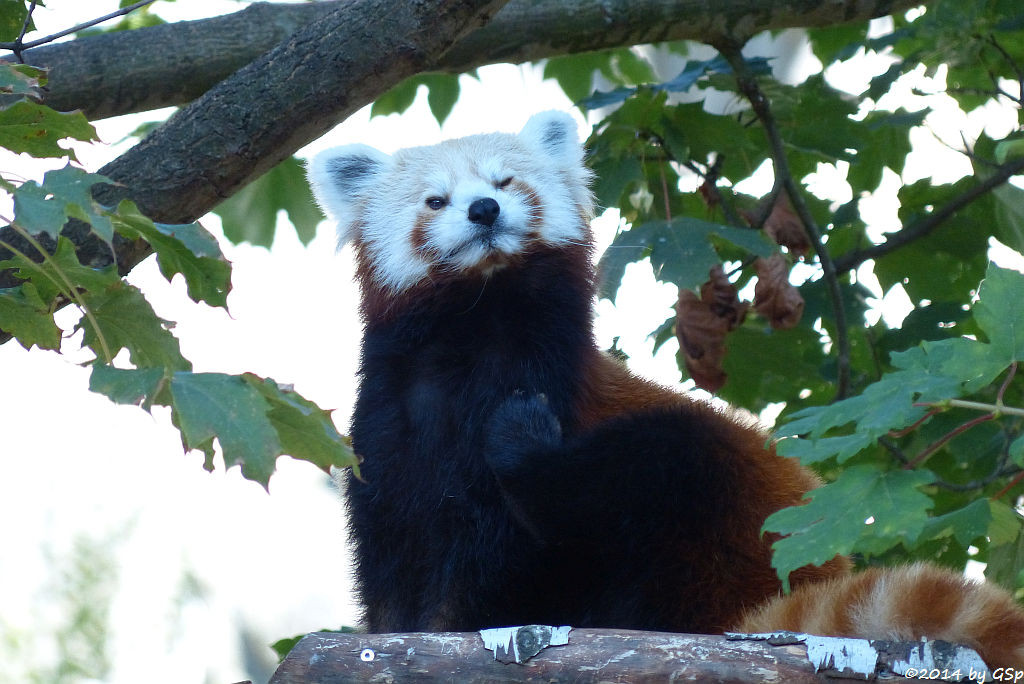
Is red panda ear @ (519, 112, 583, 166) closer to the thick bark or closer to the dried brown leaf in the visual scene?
the thick bark

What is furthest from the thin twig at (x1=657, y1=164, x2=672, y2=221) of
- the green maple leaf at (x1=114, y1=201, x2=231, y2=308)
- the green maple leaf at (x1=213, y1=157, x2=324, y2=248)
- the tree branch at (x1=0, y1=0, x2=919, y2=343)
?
the green maple leaf at (x1=114, y1=201, x2=231, y2=308)

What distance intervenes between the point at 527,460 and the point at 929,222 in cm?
206

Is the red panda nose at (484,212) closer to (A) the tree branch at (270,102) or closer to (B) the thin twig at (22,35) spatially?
(A) the tree branch at (270,102)

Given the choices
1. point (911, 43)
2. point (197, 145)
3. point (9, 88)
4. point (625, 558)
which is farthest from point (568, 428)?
point (911, 43)

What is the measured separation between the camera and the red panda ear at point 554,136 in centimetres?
358

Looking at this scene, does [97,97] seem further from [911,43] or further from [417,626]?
[911,43]

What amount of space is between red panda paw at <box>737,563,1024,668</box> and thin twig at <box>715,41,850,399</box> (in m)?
1.68

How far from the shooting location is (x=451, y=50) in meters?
3.74

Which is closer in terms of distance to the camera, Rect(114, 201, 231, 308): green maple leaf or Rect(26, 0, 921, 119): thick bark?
Rect(114, 201, 231, 308): green maple leaf

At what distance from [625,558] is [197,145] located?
5.31 ft

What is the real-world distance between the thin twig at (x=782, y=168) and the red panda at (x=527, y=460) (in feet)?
2.86

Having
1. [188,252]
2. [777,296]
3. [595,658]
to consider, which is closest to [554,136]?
[777,296]

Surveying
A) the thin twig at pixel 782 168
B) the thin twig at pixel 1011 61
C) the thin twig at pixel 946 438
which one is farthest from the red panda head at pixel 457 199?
the thin twig at pixel 1011 61

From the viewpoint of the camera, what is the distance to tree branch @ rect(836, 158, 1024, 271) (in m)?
3.63
